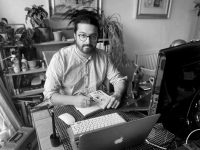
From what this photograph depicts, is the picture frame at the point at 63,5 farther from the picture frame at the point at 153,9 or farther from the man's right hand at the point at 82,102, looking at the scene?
the man's right hand at the point at 82,102

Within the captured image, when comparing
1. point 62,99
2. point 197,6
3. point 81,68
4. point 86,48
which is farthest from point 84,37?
point 197,6

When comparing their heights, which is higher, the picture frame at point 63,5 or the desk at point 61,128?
the picture frame at point 63,5

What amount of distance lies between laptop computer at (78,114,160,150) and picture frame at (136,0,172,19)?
2.36m

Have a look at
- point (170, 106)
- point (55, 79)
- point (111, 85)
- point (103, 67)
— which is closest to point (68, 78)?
point (55, 79)

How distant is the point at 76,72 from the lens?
4.52ft

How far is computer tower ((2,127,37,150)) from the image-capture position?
1.37 m

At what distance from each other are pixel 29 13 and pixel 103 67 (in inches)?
41.3

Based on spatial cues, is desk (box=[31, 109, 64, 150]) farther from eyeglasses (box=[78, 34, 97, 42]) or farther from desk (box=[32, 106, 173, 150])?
eyeglasses (box=[78, 34, 97, 42])

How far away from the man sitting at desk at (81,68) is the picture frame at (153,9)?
153cm

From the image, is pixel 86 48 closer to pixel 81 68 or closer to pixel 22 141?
pixel 81 68

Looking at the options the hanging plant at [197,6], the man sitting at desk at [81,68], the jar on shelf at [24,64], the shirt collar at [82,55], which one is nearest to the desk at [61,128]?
the man sitting at desk at [81,68]

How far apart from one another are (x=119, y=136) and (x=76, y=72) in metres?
0.86

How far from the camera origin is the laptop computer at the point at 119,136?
54 cm

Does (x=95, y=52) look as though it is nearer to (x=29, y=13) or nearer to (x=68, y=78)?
(x=68, y=78)
